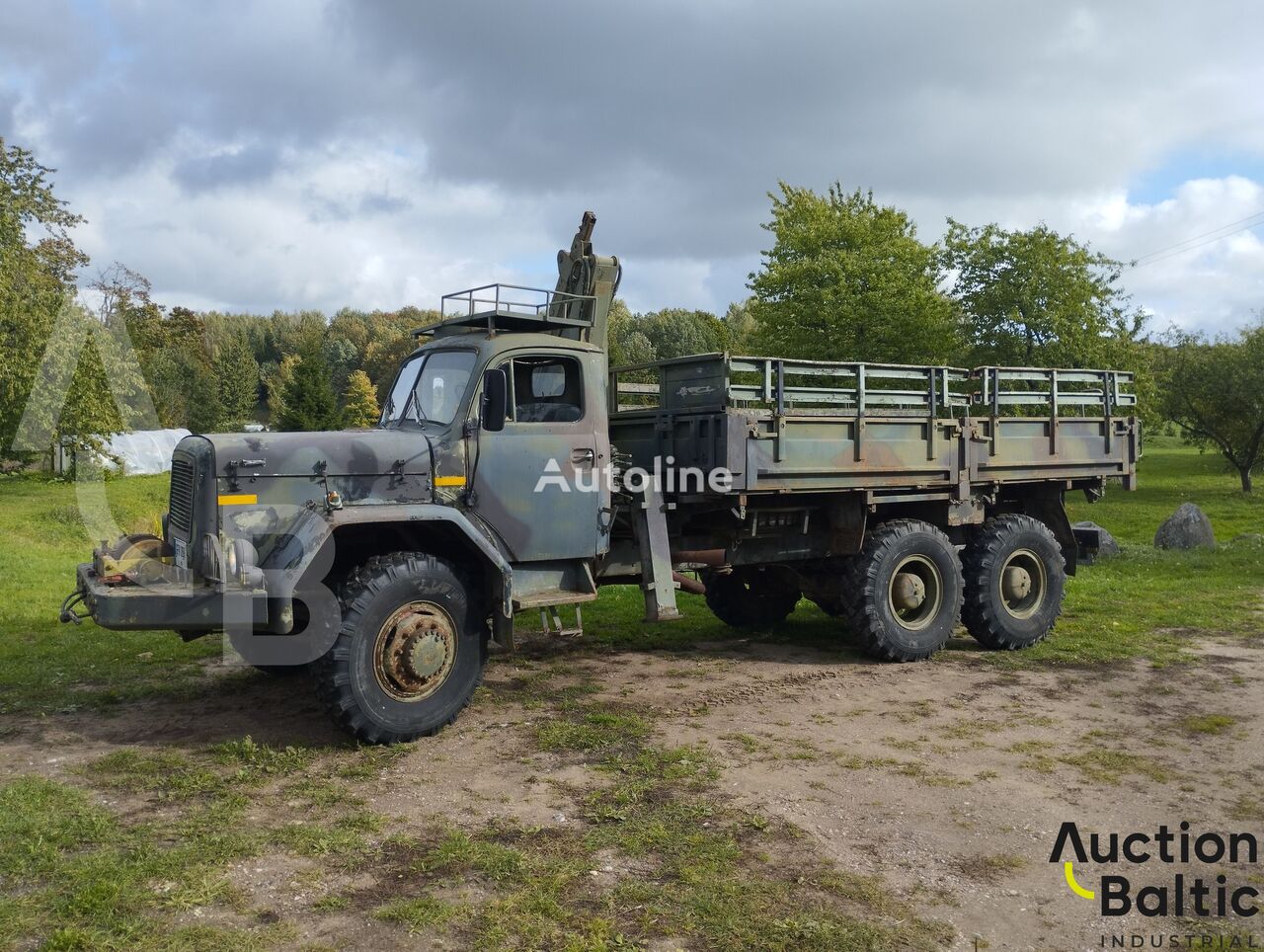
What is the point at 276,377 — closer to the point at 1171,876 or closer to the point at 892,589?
the point at 892,589

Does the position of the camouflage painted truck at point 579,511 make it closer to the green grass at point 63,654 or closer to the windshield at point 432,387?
the windshield at point 432,387

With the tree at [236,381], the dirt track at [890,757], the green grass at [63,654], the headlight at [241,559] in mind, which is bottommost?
the dirt track at [890,757]

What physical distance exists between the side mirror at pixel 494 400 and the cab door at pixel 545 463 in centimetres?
12

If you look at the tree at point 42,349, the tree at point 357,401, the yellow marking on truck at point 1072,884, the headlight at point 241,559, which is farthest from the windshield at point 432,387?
the tree at point 357,401

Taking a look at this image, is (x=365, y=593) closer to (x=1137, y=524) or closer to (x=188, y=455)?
(x=188, y=455)

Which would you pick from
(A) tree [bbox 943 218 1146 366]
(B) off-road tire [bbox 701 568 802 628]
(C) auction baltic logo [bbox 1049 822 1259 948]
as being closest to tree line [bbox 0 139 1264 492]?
(A) tree [bbox 943 218 1146 366]

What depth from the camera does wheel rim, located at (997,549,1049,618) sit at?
9.43 metres

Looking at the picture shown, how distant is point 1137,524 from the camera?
22.3 metres

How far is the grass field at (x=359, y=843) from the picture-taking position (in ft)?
13.0

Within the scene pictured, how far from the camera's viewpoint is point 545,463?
708cm

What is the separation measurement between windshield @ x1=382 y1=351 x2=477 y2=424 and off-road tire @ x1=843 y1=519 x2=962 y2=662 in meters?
3.79

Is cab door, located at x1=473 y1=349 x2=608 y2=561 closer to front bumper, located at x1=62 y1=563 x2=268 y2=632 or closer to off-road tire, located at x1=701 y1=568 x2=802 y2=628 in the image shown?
front bumper, located at x1=62 y1=563 x2=268 y2=632

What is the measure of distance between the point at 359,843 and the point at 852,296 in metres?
22.5

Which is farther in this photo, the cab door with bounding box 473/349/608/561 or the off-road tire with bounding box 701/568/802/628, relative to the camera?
the off-road tire with bounding box 701/568/802/628
